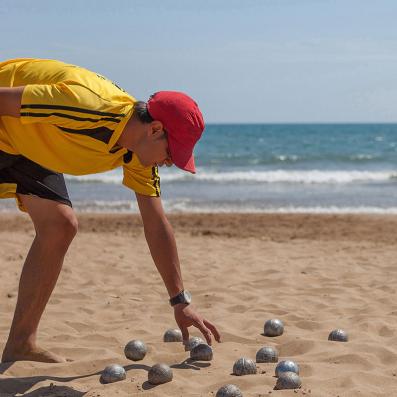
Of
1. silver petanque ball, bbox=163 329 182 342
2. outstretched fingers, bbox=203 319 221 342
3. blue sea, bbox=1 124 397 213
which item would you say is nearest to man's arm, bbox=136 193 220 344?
outstretched fingers, bbox=203 319 221 342

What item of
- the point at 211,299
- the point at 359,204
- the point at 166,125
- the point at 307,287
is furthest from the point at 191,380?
the point at 359,204

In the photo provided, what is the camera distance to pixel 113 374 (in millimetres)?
3941

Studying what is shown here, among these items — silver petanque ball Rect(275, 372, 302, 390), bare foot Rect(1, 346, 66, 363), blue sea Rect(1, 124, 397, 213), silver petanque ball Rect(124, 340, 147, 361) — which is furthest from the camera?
blue sea Rect(1, 124, 397, 213)

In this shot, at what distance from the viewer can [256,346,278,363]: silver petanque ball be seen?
432cm

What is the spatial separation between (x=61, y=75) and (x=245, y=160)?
90.1 ft

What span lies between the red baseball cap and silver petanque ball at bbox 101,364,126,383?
1.11m

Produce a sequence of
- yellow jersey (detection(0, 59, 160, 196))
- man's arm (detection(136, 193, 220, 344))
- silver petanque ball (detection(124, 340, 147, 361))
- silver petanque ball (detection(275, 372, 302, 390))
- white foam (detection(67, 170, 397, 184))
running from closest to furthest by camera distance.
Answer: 1. yellow jersey (detection(0, 59, 160, 196))
2. silver petanque ball (detection(275, 372, 302, 390))
3. man's arm (detection(136, 193, 220, 344))
4. silver petanque ball (detection(124, 340, 147, 361))
5. white foam (detection(67, 170, 397, 184))

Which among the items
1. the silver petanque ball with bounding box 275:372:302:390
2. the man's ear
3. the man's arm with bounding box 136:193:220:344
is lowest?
the silver petanque ball with bounding box 275:372:302:390

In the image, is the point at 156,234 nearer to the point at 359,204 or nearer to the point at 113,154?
the point at 113,154

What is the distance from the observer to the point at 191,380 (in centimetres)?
399

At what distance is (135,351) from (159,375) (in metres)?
0.55

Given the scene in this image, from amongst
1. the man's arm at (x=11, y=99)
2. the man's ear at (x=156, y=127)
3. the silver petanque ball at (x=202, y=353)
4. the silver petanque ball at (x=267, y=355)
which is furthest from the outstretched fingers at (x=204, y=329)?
the man's arm at (x=11, y=99)

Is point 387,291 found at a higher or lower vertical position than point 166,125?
lower

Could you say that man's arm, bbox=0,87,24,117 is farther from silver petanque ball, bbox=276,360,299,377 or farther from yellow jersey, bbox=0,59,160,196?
silver petanque ball, bbox=276,360,299,377
